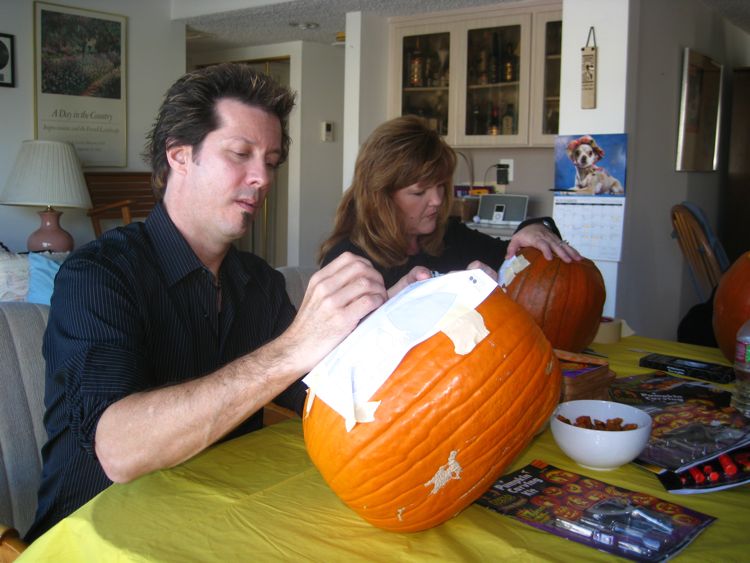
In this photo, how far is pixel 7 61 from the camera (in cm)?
429

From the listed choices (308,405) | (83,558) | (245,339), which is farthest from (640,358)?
(83,558)

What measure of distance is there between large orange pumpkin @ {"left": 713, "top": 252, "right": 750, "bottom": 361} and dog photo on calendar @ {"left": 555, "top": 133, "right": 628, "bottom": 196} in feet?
6.01

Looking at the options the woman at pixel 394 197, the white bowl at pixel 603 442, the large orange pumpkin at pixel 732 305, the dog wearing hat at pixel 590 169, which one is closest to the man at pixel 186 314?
the white bowl at pixel 603 442

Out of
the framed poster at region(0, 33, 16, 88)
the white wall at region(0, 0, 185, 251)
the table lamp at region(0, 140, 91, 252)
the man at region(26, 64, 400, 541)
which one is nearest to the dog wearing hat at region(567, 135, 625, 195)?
the man at region(26, 64, 400, 541)

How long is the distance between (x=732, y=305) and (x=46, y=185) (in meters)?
3.72

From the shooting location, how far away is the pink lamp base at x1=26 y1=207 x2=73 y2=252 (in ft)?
13.3

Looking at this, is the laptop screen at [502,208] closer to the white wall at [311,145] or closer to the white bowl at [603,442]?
the white wall at [311,145]

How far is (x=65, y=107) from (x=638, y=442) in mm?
4558

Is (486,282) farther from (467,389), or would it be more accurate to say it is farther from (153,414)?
(153,414)

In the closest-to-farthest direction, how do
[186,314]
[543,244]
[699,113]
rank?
1. [186,314]
2. [543,244]
3. [699,113]

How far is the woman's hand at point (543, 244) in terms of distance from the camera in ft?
5.12

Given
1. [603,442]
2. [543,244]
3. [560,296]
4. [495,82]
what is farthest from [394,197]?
[495,82]

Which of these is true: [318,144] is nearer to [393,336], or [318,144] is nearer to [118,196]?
[118,196]

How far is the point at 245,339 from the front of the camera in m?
1.34
